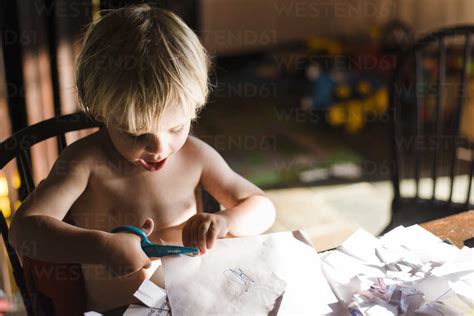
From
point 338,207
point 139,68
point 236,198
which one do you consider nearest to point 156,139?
point 139,68

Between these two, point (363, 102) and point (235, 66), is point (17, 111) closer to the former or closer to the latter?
point (363, 102)

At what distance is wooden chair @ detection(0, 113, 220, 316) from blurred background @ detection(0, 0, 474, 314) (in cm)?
30

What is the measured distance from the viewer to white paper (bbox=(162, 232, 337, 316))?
31.4 inches

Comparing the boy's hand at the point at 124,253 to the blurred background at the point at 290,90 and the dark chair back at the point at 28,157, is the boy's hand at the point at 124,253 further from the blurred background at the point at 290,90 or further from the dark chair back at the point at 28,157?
the blurred background at the point at 290,90

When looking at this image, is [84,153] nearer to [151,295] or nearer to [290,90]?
[151,295]

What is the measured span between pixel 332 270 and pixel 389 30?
317cm

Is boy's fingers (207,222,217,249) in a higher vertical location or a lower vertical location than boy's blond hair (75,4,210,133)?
lower

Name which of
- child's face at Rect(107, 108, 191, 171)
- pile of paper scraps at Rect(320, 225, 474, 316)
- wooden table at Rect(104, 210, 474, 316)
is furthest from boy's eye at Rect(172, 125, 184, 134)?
wooden table at Rect(104, 210, 474, 316)

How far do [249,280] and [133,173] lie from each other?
36 cm

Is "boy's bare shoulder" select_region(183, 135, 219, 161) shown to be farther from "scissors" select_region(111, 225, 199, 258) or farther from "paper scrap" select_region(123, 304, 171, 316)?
"paper scrap" select_region(123, 304, 171, 316)

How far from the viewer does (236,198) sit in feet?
3.60

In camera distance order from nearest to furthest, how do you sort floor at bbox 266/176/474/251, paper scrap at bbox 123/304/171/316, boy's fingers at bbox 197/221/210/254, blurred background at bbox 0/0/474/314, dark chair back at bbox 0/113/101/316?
paper scrap at bbox 123/304/171/316 → boy's fingers at bbox 197/221/210/254 → dark chair back at bbox 0/113/101/316 → blurred background at bbox 0/0/474/314 → floor at bbox 266/176/474/251

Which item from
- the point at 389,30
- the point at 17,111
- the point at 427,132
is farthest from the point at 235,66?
the point at 17,111

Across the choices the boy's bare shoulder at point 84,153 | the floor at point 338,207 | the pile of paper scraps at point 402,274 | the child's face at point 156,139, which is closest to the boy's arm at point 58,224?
the boy's bare shoulder at point 84,153
